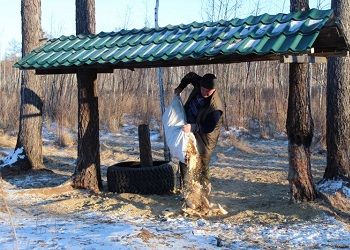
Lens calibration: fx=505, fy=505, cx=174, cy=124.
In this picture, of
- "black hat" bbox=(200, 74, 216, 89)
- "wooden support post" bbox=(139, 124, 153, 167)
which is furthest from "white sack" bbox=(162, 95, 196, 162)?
"wooden support post" bbox=(139, 124, 153, 167)

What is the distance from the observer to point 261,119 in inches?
677

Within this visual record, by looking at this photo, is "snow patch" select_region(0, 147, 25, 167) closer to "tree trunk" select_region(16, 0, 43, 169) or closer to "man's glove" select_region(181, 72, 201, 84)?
"tree trunk" select_region(16, 0, 43, 169)

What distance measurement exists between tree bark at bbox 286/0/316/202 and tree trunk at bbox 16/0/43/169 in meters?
5.53

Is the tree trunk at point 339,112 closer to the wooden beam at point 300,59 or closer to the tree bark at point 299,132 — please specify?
the tree bark at point 299,132

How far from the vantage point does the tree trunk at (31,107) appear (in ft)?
33.1

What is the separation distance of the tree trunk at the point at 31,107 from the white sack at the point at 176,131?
175 inches

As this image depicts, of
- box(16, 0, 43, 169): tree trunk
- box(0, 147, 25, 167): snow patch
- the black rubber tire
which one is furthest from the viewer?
box(16, 0, 43, 169): tree trunk

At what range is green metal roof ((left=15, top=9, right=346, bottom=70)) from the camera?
217 inches

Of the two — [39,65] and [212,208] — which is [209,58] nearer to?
[212,208]

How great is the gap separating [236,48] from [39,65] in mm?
3024

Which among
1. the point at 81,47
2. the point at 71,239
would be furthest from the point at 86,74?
the point at 71,239

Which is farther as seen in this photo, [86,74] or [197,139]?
[86,74]

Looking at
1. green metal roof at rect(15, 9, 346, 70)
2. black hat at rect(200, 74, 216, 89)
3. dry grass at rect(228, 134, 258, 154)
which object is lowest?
dry grass at rect(228, 134, 258, 154)

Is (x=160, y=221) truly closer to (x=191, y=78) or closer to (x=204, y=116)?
(x=204, y=116)
